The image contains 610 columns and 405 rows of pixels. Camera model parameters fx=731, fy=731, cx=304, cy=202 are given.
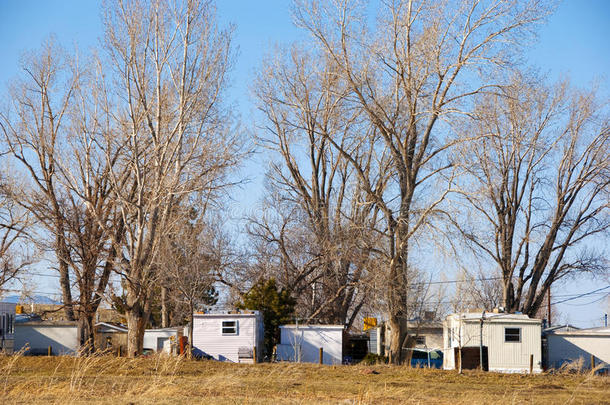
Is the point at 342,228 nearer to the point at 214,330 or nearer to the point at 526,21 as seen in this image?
the point at 214,330

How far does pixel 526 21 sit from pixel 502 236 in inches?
508

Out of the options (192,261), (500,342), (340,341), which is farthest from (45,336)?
(500,342)

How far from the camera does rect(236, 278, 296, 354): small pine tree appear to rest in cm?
3122

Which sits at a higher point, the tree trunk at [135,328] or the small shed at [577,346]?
the tree trunk at [135,328]

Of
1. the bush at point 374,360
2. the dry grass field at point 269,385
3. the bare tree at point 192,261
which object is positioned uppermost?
the bare tree at point 192,261

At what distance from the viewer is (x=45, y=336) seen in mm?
34656

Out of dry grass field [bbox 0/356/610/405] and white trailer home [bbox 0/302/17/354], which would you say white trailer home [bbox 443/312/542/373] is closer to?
dry grass field [bbox 0/356/610/405]

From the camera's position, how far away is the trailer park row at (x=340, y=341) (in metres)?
27.1


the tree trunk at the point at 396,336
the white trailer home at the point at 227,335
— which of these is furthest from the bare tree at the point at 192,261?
the tree trunk at the point at 396,336

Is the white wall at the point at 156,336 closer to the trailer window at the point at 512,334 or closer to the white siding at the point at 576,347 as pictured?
the trailer window at the point at 512,334

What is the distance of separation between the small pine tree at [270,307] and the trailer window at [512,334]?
9049 millimetres

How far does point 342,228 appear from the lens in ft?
108

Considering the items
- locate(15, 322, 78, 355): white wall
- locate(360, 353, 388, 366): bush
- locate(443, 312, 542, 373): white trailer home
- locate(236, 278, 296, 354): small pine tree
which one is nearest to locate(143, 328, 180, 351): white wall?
locate(15, 322, 78, 355): white wall

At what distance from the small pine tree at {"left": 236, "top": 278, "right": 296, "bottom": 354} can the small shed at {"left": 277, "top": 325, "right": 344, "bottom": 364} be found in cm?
163
